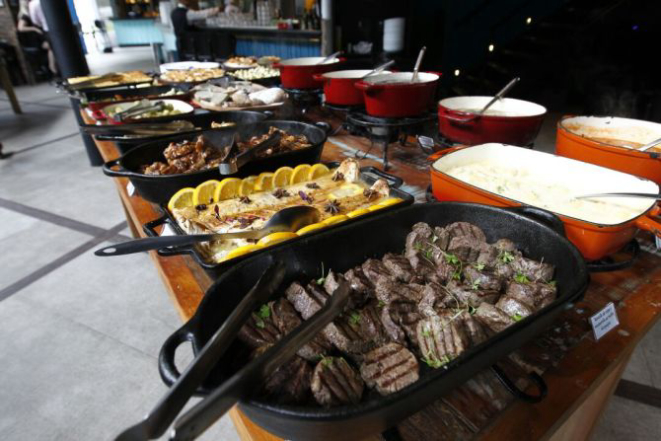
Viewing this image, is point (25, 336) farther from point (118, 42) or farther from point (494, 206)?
point (118, 42)

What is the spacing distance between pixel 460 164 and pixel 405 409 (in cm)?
105

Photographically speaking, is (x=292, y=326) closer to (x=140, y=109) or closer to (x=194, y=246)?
(x=194, y=246)

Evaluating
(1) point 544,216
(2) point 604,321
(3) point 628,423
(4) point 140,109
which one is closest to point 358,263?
(1) point 544,216

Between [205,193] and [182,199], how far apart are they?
3.4 inches

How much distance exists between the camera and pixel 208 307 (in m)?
0.77

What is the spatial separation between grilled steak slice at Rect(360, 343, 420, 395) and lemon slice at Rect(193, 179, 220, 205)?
919 millimetres

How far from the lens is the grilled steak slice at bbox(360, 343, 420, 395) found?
748mm

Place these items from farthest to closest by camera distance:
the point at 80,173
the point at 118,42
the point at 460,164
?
the point at 118,42 → the point at 80,173 → the point at 460,164

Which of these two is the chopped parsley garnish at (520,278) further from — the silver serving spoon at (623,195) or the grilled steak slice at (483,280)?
the silver serving spoon at (623,195)

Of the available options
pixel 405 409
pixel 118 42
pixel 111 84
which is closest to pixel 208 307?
pixel 405 409

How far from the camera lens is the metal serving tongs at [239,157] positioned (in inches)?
59.0

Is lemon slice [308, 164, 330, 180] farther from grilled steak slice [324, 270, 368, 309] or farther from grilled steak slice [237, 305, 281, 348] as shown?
grilled steak slice [237, 305, 281, 348]

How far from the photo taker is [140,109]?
7.90 ft

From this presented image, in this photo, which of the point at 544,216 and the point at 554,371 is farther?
the point at 544,216
